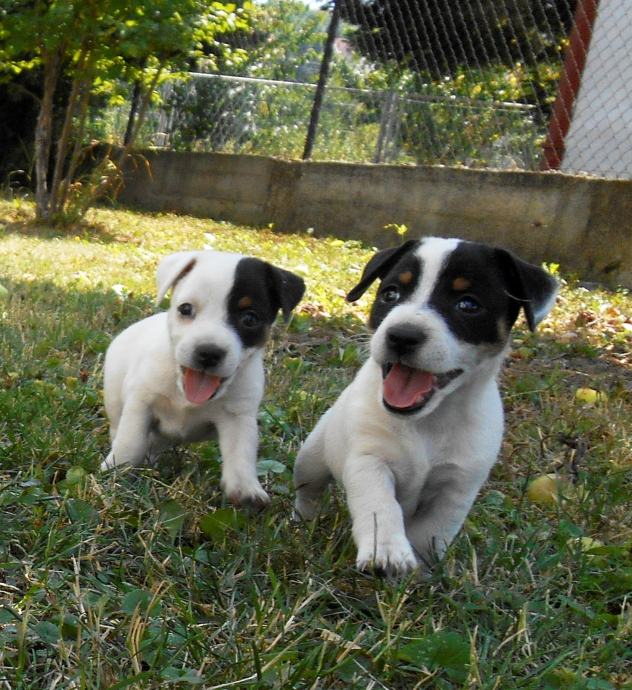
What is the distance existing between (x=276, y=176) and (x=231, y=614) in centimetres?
1013

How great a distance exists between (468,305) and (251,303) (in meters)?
0.92

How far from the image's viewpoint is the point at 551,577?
9.23 feet

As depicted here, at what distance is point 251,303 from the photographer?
351cm

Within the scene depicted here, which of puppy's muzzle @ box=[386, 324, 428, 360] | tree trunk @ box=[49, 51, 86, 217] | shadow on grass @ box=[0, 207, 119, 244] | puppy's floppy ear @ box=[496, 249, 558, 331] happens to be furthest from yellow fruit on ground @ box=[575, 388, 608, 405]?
tree trunk @ box=[49, 51, 86, 217]

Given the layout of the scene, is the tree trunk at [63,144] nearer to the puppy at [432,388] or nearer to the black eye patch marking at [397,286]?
the black eye patch marking at [397,286]

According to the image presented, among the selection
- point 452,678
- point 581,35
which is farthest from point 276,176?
point 452,678

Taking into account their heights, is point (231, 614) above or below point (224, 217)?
above

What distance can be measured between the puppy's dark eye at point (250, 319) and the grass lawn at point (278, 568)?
1.86 feet

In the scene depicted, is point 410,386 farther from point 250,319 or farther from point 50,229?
point 50,229

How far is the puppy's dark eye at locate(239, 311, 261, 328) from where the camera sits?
Answer: 3496mm

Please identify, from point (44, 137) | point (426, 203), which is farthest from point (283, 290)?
point (44, 137)

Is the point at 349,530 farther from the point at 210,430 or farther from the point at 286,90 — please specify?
the point at 286,90

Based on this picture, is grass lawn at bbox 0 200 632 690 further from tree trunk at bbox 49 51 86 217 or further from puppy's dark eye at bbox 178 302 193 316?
tree trunk at bbox 49 51 86 217

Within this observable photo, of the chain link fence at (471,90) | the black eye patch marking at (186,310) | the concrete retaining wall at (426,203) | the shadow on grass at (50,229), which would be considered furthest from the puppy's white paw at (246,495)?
→ the shadow on grass at (50,229)
